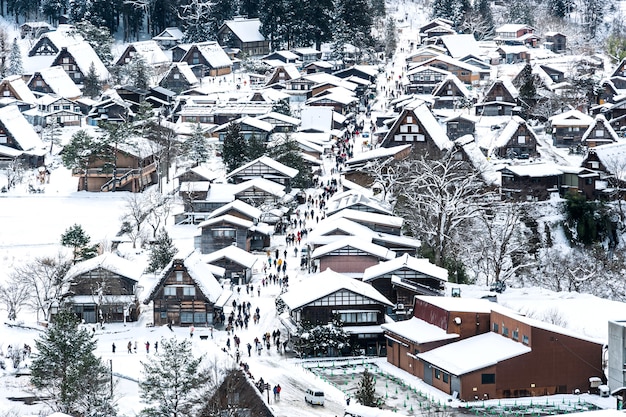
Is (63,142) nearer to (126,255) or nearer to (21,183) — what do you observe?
(21,183)

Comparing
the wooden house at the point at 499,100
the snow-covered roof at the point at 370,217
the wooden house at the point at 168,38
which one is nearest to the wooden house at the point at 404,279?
the snow-covered roof at the point at 370,217

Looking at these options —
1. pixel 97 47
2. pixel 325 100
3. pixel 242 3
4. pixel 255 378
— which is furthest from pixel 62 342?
pixel 242 3

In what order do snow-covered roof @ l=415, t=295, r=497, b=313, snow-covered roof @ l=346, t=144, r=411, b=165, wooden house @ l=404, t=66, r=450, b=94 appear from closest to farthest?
snow-covered roof @ l=415, t=295, r=497, b=313 → snow-covered roof @ l=346, t=144, r=411, b=165 → wooden house @ l=404, t=66, r=450, b=94

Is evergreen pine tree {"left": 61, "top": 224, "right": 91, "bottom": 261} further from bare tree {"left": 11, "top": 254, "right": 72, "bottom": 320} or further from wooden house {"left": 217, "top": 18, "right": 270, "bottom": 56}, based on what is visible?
wooden house {"left": 217, "top": 18, "right": 270, "bottom": 56}

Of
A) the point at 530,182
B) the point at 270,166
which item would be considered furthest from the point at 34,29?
the point at 530,182

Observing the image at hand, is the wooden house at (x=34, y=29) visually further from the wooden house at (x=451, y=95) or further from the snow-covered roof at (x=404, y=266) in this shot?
the snow-covered roof at (x=404, y=266)

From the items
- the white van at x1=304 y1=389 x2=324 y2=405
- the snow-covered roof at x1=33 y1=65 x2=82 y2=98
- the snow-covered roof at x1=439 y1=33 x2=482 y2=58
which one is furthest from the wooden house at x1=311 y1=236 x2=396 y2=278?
the snow-covered roof at x1=439 y1=33 x2=482 y2=58
